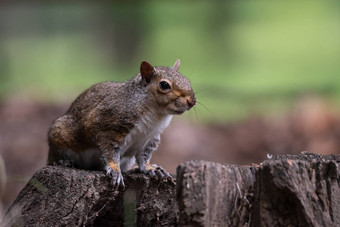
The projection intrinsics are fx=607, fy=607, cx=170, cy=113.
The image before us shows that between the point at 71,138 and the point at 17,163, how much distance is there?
3.20 m

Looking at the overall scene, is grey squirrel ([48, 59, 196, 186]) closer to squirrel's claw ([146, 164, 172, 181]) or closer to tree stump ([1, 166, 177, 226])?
squirrel's claw ([146, 164, 172, 181])

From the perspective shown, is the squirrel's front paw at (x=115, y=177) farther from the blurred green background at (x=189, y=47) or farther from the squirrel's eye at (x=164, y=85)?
the blurred green background at (x=189, y=47)

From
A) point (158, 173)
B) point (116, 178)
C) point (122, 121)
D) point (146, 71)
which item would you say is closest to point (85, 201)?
point (116, 178)

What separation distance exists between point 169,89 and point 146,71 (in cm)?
25

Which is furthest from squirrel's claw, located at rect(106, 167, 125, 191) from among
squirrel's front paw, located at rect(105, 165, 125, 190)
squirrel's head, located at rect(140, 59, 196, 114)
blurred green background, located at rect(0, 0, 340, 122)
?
blurred green background, located at rect(0, 0, 340, 122)

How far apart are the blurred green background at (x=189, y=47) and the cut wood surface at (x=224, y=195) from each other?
19.4ft

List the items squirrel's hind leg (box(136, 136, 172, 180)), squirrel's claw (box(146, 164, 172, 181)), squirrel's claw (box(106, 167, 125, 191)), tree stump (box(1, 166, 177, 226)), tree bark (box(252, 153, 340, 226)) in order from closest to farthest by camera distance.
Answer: tree bark (box(252, 153, 340, 226)) → tree stump (box(1, 166, 177, 226)) → squirrel's claw (box(106, 167, 125, 191)) → squirrel's claw (box(146, 164, 172, 181)) → squirrel's hind leg (box(136, 136, 172, 180))

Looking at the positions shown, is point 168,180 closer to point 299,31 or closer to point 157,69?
point 157,69

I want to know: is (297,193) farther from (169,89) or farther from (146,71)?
(146,71)

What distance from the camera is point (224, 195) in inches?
122

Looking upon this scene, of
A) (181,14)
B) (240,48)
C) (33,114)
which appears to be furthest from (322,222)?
(181,14)

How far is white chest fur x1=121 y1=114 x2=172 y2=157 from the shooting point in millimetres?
→ 4117

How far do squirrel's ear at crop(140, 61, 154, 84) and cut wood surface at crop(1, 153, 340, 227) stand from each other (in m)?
0.89

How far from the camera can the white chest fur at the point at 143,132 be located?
13.5 ft
